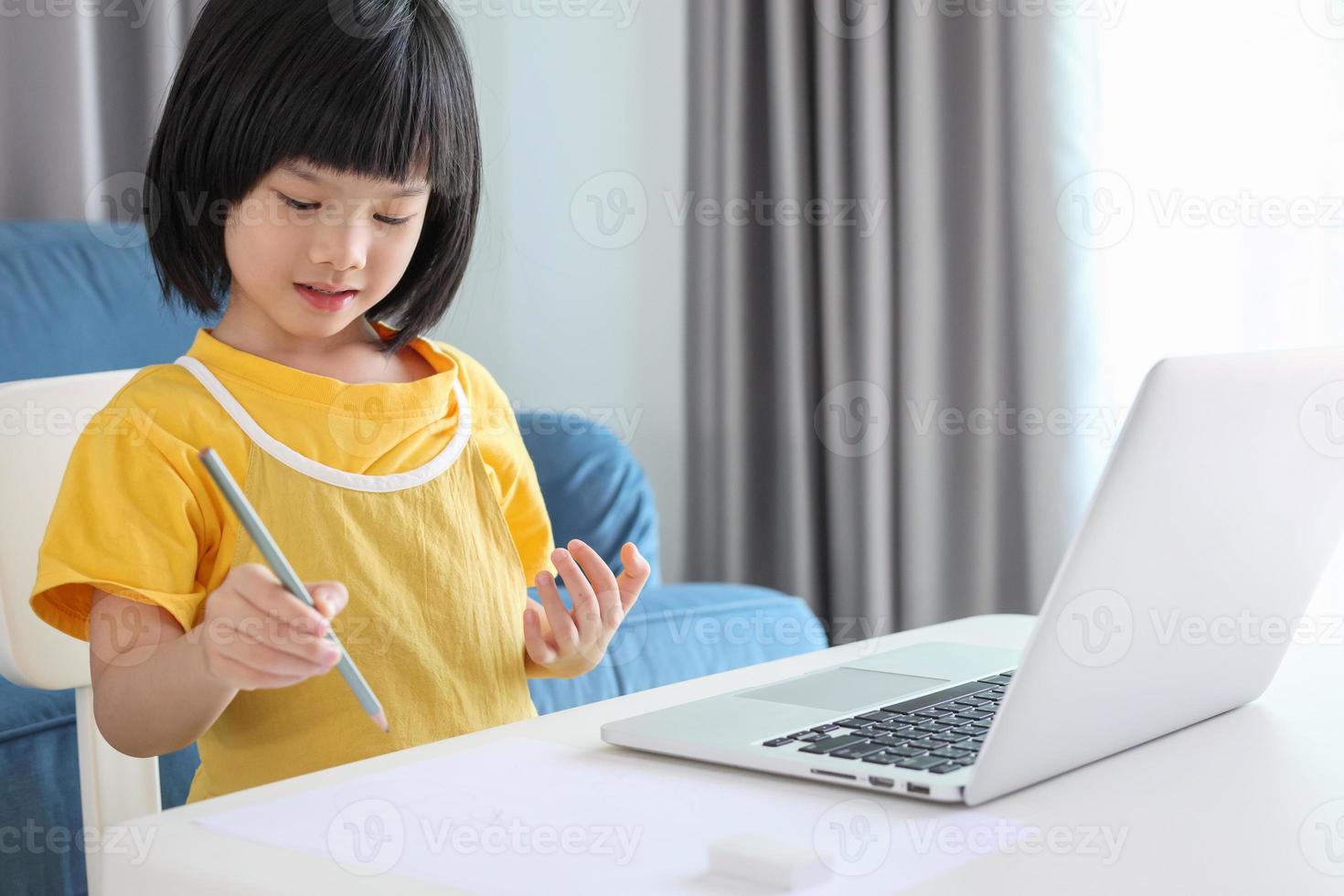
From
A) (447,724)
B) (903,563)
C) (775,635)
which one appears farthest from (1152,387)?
(903,563)

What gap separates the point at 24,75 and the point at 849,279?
1341 millimetres

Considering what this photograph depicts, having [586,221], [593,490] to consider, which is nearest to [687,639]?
[593,490]

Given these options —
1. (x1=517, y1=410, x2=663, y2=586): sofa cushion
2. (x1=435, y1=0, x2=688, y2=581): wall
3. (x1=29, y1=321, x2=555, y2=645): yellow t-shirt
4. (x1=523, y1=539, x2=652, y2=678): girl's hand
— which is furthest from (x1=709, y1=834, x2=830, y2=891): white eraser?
(x1=435, y1=0, x2=688, y2=581): wall

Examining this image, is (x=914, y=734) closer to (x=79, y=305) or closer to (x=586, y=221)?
(x=79, y=305)

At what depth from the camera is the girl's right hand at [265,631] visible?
572 mm

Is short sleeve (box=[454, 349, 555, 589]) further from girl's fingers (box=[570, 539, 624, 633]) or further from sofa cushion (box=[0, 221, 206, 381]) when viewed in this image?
sofa cushion (box=[0, 221, 206, 381])

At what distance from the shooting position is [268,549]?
1.71 feet

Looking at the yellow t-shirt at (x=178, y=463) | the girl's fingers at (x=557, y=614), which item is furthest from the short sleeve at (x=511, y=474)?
the girl's fingers at (x=557, y=614)

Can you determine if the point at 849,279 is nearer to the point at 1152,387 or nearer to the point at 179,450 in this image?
the point at 179,450

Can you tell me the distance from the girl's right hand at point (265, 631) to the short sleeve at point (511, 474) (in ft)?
1.12

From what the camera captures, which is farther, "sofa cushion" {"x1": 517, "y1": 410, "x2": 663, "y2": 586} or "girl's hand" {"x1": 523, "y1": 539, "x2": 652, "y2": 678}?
"sofa cushion" {"x1": 517, "y1": 410, "x2": 663, "y2": 586}

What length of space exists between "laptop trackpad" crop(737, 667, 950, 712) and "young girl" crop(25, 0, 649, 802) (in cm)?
13

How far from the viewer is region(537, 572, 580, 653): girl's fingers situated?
2.69 ft

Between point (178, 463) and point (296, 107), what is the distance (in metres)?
0.23
